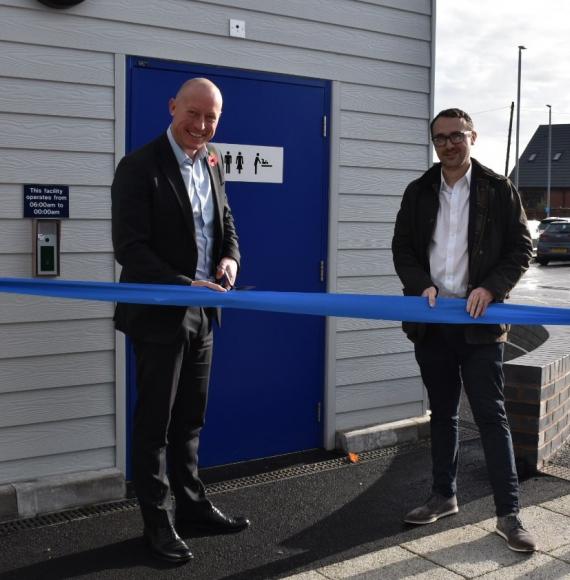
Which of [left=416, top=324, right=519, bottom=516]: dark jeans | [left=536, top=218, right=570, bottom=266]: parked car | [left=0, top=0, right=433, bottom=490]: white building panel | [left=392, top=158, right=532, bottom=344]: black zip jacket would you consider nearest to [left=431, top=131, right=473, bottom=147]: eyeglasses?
[left=392, top=158, right=532, bottom=344]: black zip jacket

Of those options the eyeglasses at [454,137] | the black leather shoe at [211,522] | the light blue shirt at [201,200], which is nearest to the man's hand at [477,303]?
the eyeglasses at [454,137]

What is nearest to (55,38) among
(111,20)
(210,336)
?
(111,20)

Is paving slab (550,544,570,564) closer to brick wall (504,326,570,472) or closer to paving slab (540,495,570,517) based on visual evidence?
paving slab (540,495,570,517)

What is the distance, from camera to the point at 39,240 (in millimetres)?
4293

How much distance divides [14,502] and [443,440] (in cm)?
219

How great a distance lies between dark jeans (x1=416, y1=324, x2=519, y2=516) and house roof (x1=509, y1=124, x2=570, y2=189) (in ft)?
219

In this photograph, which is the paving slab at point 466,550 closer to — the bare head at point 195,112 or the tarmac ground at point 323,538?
the tarmac ground at point 323,538

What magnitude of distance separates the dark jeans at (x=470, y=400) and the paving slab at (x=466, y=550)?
17cm

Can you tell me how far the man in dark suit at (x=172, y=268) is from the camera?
368 cm

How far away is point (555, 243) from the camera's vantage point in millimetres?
26797

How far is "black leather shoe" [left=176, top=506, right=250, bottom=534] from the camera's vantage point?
13.5ft

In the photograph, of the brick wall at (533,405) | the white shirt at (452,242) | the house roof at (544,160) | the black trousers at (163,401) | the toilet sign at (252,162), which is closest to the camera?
the black trousers at (163,401)

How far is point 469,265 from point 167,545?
1.91 meters

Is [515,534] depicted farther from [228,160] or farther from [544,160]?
[544,160]
